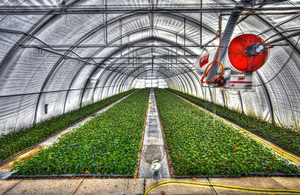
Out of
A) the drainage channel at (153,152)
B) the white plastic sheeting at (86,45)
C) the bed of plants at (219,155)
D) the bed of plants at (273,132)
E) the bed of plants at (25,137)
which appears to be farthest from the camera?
the bed of plants at (273,132)

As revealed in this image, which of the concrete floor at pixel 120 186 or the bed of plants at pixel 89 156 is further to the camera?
the bed of plants at pixel 89 156

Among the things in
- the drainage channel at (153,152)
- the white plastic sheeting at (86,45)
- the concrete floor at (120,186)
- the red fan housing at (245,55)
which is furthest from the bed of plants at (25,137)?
the red fan housing at (245,55)

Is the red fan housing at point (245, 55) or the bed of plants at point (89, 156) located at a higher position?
the red fan housing at point (245, 55)

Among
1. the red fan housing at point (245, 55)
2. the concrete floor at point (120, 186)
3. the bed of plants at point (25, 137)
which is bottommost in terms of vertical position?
the concrete floor at point (120, 186)

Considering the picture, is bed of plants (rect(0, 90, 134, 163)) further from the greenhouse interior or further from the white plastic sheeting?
the white plastic sheeting

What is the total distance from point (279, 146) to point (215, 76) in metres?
5.06

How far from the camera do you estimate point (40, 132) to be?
301 inches

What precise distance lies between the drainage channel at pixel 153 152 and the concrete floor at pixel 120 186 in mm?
408

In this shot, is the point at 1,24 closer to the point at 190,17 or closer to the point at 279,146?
the point at 190,17

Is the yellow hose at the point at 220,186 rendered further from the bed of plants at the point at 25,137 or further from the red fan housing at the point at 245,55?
the bed of plants at the point at 25,137

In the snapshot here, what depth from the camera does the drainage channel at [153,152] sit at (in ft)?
14.8

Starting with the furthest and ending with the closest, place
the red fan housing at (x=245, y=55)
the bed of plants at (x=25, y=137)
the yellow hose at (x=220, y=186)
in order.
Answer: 1. the bed of plants at (x=25, y=137)
2. the red fan housing at (x=245, y=55)
3. the yellow hose at (x=220, y=186)

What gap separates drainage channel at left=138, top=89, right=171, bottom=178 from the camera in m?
4.51

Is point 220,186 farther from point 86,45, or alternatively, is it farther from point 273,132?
point 86,45
